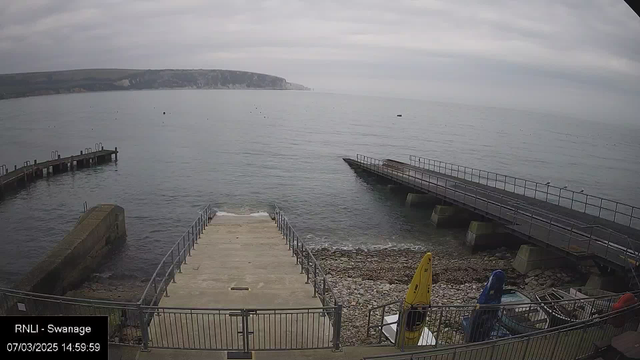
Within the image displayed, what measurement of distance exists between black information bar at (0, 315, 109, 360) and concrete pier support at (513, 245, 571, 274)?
65.6 feet

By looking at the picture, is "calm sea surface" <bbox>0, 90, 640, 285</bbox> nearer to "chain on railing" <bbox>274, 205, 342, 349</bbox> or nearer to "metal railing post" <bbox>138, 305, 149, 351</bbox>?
"chain on railing" <bbox>274, 205, 342, 349</bbox>

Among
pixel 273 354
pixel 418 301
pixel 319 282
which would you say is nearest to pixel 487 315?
pixel 418 301

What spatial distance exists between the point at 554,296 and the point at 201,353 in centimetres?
1352

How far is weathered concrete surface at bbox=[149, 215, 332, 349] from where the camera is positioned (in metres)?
Answer: 8.77

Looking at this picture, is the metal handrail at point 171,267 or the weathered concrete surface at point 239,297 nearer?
the weathered concrete surface at point 239,297

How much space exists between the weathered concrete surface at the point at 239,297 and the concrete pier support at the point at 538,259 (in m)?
12.4

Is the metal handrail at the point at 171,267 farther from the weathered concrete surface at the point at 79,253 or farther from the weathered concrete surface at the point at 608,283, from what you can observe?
the weathered concrete surface at the point at 608,283

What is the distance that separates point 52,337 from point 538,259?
69.3 feet

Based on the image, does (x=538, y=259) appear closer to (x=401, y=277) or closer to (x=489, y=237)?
(x=489, y=237)

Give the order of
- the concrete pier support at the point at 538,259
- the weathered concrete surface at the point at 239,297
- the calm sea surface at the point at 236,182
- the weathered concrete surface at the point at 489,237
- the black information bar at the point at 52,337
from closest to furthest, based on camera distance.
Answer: the black information bar at the point at 52,337 → the weathered concrete surface at the point at 239,297 → the concrete pier support at the point at 538,259 → the weathered concrete surface at the point at 489,237 → the calm sea surface at the point at 236,182

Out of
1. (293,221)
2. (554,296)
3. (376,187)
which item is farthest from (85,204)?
Result: (554,296)

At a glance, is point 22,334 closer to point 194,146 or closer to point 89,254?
point 89,254

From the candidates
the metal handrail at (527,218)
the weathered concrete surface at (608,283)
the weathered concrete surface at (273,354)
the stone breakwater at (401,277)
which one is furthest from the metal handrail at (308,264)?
the metal handrail at (527,218)

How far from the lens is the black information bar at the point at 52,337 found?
593 centimetres
